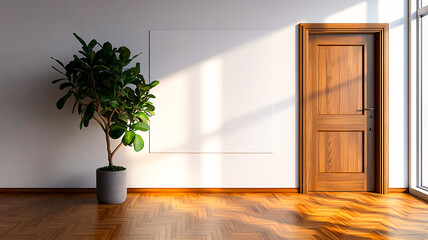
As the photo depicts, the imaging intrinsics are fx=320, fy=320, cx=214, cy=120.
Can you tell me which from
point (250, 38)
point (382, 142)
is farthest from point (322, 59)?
point (382, 142)

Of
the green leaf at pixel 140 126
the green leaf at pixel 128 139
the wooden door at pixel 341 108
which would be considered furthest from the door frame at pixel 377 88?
the green leaf at pixel 128 139

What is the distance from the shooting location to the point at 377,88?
4.09 meters

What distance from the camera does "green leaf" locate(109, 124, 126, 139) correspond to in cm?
339

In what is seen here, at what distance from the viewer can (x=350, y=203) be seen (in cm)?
360

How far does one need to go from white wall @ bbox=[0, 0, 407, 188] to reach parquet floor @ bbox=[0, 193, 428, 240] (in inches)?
12.0

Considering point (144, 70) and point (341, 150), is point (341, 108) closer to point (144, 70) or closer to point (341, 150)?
point (341, 150)

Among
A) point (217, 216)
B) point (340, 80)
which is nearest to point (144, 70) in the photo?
point (217, 216)

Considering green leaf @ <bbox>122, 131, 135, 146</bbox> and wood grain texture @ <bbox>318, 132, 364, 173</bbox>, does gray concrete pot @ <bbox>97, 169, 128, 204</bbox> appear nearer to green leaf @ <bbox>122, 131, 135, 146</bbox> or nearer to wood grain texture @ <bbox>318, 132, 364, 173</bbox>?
green leaf @ <bbox>122, 131, 135, 146</bbox>

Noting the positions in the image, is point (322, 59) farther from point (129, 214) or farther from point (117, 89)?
point (129, 214)

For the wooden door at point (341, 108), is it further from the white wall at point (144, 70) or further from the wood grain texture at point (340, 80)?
the white wall at point (144, 70)

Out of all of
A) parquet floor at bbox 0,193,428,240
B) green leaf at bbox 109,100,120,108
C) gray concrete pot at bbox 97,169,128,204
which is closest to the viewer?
parquet floor at bbox 0,193,428,240

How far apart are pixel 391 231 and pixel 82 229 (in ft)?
8.71

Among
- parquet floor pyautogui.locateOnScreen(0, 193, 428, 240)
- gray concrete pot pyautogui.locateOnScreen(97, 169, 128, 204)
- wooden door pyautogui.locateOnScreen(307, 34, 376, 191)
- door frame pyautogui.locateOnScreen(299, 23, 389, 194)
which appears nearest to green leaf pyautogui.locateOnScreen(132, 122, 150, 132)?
gray concrete pot pyautogui.locateOnScreen(97, 169, 128, 204)

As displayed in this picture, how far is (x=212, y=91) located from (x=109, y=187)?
1.67 m
